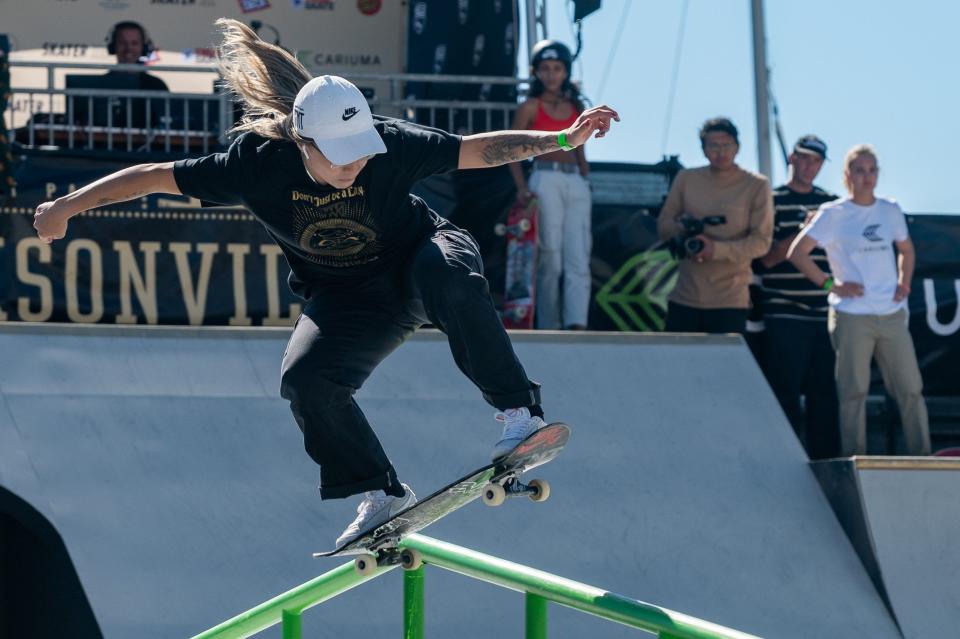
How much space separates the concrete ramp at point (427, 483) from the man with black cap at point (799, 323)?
630 millimetres

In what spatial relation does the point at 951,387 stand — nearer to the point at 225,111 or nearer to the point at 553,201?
the point at 553,201

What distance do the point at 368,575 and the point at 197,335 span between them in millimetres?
2927

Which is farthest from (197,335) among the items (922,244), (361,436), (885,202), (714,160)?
(922,244)

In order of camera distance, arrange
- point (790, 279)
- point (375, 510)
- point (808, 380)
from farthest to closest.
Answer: point (790, 279) → point (808, 380) → point (375, 510)

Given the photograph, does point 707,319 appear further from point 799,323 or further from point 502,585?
point 502,585

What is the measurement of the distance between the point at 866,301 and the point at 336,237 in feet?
12.7

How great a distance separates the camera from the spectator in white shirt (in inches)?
306

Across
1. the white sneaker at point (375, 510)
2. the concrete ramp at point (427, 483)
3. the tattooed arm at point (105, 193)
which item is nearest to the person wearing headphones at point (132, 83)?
the concrete ramp at point (427, 483)

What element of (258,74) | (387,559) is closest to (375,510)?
(387,559)

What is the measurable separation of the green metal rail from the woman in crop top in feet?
11.4

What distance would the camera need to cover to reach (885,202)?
7996 millimetres

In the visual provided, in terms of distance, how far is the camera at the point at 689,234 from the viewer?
8.09m

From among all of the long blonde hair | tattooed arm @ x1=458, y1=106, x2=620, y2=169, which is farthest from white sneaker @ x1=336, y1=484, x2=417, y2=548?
the long blonde hair

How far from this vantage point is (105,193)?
190 inches
